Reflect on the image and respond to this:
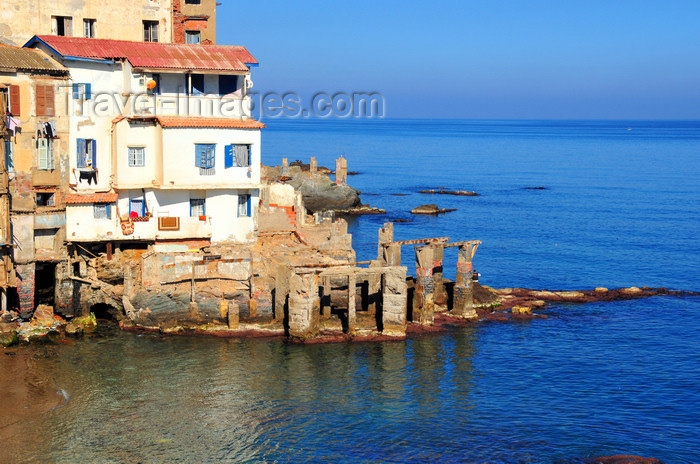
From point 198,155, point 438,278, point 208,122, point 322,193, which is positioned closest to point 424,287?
point 438,278

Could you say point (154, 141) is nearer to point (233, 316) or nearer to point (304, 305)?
point (233, 316)

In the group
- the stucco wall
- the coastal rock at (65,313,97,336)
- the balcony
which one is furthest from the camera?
the stucco wall

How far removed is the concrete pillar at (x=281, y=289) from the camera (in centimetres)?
4691

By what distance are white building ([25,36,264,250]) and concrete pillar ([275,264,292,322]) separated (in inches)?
280

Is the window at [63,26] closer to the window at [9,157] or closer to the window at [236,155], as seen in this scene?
the window at [9,157]

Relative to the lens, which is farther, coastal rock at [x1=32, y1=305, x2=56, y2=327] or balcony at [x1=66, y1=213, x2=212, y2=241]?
balcony at [x1=66, y1=213, x2=212, y2=241]

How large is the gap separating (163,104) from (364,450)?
2700cm

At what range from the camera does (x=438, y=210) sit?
104562 mm

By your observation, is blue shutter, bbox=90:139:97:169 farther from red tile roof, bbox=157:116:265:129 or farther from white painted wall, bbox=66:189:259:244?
red tile roof, bbox=157:116:265:129

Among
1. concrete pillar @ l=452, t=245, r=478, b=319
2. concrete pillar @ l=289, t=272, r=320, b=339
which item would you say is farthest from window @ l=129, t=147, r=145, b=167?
concrete pillar @ l=452, t=245, r=478, b=319

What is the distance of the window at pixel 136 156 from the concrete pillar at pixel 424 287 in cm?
1803

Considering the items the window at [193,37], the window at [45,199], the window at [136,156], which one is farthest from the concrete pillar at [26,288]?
the window at [193,37]

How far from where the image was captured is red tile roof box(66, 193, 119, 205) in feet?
160

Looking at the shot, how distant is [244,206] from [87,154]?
10.2 meters
